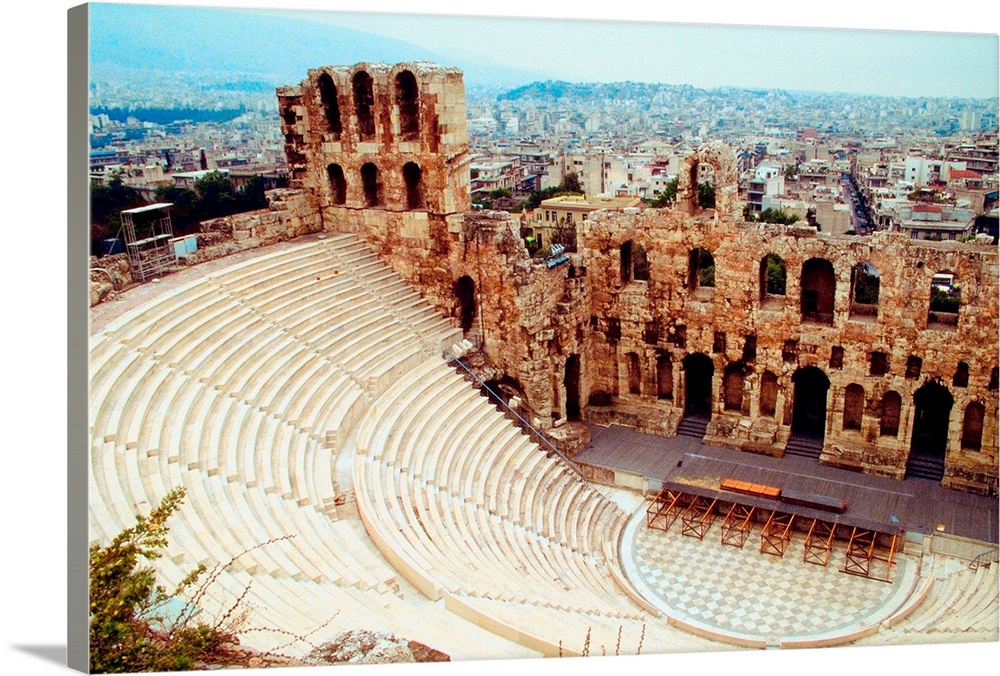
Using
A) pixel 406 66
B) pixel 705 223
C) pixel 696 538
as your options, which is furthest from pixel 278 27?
pixel 696 538

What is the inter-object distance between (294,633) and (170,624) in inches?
62.4

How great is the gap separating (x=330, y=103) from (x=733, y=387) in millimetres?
14554

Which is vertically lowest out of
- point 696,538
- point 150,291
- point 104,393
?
point 696,538

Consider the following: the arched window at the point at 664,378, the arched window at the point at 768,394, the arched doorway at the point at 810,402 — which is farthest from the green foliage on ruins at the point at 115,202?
the arched doorway at the point at 810,402

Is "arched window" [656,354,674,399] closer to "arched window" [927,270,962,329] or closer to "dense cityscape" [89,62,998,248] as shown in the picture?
"dense cityscape" [89,62,998,248]

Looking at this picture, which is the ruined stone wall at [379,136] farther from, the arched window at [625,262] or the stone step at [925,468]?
the stone step at [925,468]

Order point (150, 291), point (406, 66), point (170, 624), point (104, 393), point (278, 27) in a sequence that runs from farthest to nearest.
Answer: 1. point (406, 66)
2. point (150, 291)
3. point (278, 27)
4. point (104, 393)
5. point (170, 624)

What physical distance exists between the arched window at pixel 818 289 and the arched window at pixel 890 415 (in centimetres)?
257

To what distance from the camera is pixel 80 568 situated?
34.8ft

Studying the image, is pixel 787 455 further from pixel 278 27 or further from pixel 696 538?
pixel 278 27

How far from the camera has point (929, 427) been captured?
22.8 meters

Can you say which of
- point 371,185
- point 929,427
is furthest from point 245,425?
point 929,427

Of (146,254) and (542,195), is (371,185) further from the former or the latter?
(542,195)

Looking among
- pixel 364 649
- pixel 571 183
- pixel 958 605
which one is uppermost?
pixel 571 183
